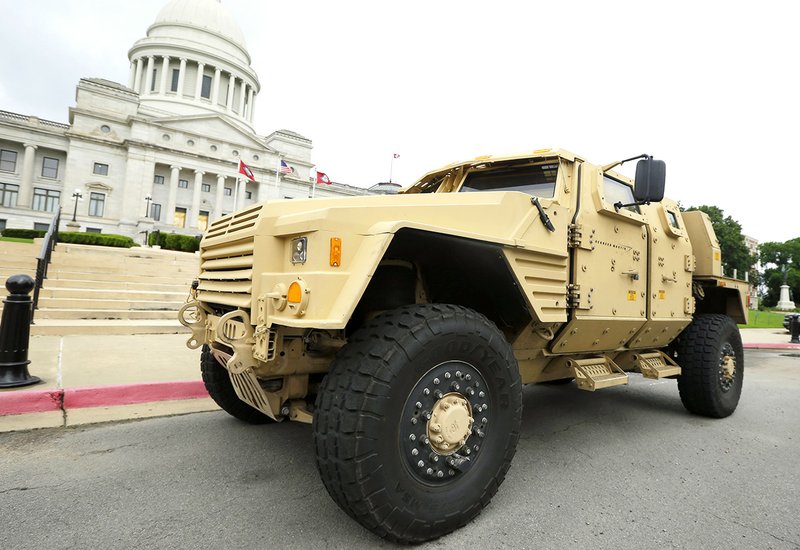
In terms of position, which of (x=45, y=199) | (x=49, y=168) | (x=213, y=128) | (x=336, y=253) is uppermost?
(x=213, y=128)

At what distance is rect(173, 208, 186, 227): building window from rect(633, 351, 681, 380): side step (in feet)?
178

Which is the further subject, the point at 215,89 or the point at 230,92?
the point at 230,92

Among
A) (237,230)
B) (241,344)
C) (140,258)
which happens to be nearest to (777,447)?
(241,344)

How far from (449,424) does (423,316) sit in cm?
52

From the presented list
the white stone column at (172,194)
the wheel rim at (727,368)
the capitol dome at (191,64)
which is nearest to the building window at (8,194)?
the white stone column at (172,194)

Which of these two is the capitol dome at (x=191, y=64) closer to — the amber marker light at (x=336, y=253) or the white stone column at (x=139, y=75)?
the white stone column at (x=139, y=75)

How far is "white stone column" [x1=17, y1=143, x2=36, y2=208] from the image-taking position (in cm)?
4481

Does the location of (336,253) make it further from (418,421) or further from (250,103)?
(250,103)

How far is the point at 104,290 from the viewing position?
32.7 feet

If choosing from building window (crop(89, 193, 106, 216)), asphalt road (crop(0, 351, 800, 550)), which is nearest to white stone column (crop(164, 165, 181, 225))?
building window (crop(89, 193, 106, 216))

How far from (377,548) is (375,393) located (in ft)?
2.37

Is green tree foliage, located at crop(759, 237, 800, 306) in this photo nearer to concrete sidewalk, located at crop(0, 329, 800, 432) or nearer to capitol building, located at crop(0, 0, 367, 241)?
capitol building, located at crop(0, 0, 367, 241)

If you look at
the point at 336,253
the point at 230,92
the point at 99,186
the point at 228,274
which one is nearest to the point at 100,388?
the point at 228,274

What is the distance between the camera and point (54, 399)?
12.4 ft
